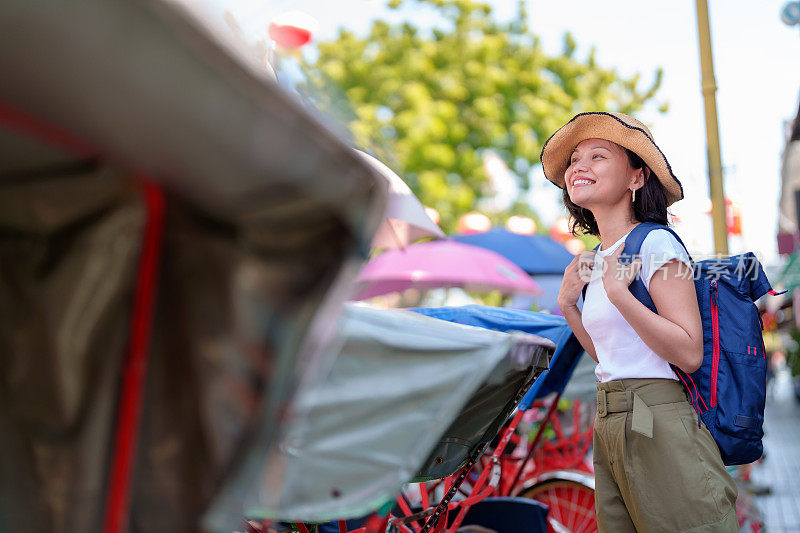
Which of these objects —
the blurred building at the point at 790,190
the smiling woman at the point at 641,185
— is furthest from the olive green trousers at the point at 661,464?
the blurred building at the point at 790,190

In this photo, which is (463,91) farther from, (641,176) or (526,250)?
(641,176)

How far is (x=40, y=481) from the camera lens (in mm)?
1034

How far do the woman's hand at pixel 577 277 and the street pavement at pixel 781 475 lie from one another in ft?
12.2

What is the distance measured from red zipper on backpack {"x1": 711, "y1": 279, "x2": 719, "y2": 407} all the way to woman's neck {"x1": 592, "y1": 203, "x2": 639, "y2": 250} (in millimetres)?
349

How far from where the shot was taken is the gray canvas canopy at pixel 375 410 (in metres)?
1.46

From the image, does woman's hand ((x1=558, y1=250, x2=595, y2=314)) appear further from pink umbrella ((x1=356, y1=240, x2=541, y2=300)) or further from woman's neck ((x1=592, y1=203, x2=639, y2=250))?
pink umbrella ((x1=356, y1=240, x2=541, y2=300))

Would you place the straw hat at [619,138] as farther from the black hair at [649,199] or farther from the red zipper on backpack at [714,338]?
the red zipper on backpack at [714,338]

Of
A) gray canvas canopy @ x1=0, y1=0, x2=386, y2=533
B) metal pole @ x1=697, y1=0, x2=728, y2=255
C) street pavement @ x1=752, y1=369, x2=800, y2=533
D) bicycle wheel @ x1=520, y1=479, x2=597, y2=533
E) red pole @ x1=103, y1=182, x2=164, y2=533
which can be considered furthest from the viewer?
street pavement @ x1=752, y1=369, x2=800, y2=533

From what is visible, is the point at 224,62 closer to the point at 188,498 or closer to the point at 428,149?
the point at 188,498

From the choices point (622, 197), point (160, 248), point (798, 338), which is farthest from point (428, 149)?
point (160, 248)

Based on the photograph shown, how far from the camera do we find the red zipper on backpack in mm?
2189

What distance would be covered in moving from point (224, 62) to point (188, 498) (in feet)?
1.99

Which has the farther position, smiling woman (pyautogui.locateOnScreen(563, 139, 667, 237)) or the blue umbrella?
the blue umbrella

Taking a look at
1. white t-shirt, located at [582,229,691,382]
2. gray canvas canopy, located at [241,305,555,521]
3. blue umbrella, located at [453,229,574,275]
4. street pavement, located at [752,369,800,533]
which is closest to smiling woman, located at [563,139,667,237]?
white t-shirt, located at [582,229,691,382]
